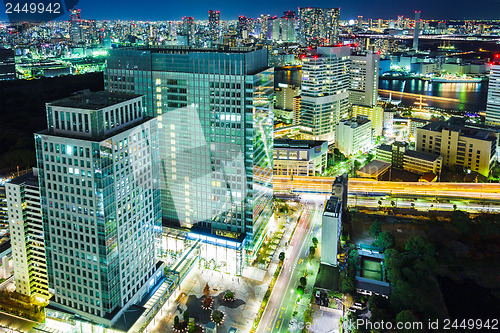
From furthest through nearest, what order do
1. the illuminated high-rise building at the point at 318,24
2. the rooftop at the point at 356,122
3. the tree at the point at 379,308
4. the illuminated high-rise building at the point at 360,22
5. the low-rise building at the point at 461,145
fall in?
the illuminated high-rise building at the point at 360,22 → the illuminated high-rise building at the point at 318,24 → the rooftop at the point at 356,122 → the low-rise building at the point at 461,145 → the tree at the point at 379,308

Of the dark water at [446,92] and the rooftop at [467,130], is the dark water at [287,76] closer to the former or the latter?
the dark water at [446,92]

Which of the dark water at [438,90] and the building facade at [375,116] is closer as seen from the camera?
the building facade at [375,116]

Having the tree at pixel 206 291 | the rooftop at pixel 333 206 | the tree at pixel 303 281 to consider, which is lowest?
the tree at pixel 206 291

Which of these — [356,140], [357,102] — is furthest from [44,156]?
[357,102]

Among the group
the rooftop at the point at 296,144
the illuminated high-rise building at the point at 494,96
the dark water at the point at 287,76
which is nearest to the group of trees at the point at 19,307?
the rooftop at the point at 296,144

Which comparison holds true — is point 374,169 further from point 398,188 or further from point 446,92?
point 446,92

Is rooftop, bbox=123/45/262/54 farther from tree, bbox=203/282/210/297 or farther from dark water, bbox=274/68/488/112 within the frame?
dark water, bbox=274/68/488/112

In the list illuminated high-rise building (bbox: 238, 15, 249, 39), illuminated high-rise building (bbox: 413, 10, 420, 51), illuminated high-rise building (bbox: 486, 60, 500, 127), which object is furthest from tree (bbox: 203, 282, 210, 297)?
illuminated high-rise building (bbox: 413, 10, 420, 51)
